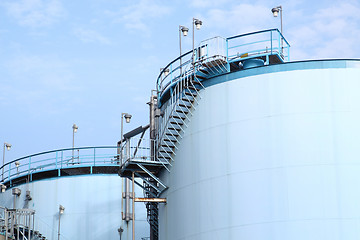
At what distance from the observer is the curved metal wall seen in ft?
84.4

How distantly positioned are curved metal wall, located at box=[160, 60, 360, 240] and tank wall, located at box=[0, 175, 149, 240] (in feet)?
43.7

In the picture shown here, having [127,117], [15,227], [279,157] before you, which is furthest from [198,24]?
[15,227]

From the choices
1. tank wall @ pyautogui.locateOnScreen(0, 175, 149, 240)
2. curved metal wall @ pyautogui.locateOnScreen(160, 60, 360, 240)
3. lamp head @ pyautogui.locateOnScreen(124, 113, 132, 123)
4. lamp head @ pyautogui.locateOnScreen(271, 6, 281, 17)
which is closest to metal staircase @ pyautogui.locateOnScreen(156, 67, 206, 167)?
curved metal wall @ pyautogui.locateOnScreen(160, 60, 360, 240)

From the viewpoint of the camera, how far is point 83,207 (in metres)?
41.6

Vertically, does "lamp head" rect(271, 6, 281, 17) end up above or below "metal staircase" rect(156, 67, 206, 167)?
above

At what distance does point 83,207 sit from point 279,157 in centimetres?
1797

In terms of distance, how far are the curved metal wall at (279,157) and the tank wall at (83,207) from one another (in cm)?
1332

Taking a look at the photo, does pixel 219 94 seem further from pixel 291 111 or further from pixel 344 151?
pixel 344 151

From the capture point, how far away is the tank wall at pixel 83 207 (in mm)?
41312

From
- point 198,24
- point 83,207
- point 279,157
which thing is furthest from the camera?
point 83,207

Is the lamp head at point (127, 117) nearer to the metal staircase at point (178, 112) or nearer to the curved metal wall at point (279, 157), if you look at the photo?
the metal staircase at point (178, 112)

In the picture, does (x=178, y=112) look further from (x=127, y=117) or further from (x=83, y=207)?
(x=83, y=207)

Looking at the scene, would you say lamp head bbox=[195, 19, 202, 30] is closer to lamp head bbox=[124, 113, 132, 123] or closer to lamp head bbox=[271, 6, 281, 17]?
lamp head bbox=[271, 6, 281, 17]

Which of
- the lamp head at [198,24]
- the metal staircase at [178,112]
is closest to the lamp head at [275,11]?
the lamp head at [198,24]
